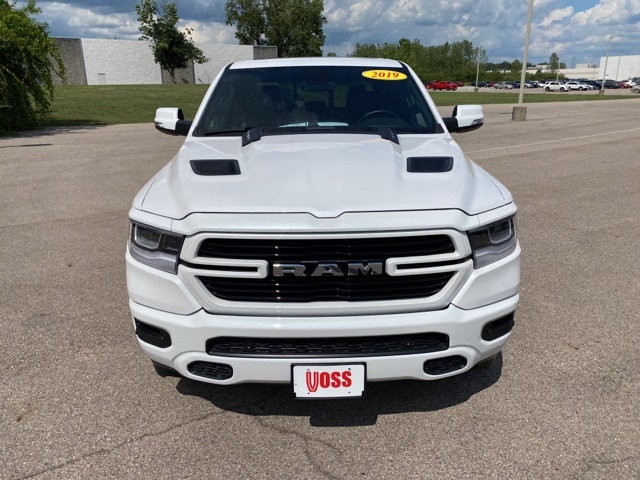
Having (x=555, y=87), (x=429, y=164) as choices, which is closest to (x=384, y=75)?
(x=429, y=164)

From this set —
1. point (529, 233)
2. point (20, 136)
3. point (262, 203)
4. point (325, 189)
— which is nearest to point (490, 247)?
point (325, 189)

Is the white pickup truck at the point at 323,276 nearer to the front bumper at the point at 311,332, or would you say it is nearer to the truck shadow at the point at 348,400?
the front bumper at the point at 311,332

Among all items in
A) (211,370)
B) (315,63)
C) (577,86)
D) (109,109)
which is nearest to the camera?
(211,370)

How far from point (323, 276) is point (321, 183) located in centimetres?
47

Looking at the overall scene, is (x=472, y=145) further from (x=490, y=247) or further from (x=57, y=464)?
(x=57, y=464)

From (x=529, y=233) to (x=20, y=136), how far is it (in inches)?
651

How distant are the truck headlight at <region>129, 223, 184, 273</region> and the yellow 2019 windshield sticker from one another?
2340 millimetres

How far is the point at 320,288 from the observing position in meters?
2.34

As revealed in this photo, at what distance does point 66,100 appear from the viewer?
3008cm

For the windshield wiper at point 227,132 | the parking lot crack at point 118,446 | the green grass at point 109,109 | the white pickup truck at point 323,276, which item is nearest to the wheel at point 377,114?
the windshield wiper at point 227,132

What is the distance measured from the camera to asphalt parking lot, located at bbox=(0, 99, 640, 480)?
97.3 inches

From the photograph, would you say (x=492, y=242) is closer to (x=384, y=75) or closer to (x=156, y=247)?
(x=156, y=247)

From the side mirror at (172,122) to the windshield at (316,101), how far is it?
0.30 m

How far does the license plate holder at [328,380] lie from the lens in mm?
2324
